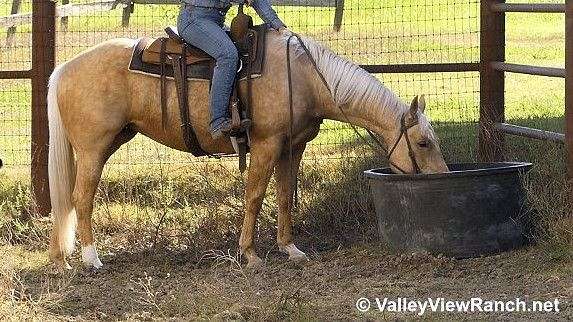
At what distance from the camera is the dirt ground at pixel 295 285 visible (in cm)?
602

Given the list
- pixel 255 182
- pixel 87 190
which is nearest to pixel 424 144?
pixel 255 182

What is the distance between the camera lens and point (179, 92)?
7.80 metres

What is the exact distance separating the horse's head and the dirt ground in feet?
1.99

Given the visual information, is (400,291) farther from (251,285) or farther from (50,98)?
Answer: (50,98)

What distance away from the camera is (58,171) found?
7883 mm

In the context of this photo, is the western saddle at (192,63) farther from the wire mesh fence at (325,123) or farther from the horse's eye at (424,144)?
the wire mesh fence at (325,123)

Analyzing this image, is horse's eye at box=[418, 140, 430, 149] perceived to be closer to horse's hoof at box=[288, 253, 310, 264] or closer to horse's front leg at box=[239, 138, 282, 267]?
horse's front leg at box=[239, 138, 282, 267]

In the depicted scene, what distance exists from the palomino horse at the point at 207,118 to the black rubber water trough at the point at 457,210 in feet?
0.80

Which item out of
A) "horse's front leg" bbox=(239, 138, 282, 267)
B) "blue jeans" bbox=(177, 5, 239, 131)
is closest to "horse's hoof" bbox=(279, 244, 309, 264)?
"horse's front leg" bbox=(239, 138, 282, 267)

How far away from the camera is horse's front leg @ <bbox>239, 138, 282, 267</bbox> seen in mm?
7691

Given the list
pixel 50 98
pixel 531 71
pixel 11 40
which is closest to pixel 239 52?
pixel 50 98

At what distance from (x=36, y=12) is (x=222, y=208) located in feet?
7.22

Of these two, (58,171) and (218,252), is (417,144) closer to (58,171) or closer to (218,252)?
(218,252)

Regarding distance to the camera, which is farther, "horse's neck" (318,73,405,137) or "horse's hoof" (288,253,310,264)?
"horse's hoof" (288,253,310,264)
